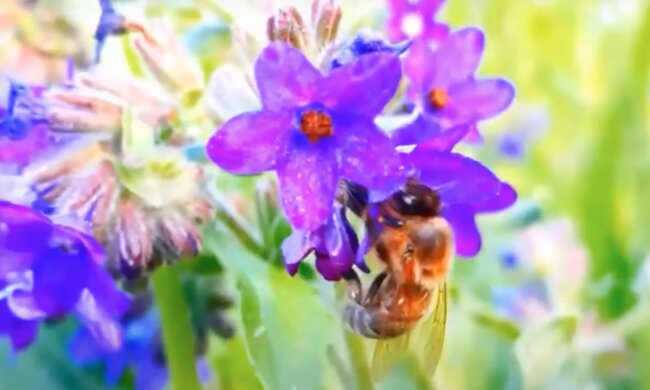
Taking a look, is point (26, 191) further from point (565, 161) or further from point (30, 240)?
point (565, 161)

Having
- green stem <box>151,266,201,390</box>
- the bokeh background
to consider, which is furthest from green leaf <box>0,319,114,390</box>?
green stem <box>151,266,201,390</box>

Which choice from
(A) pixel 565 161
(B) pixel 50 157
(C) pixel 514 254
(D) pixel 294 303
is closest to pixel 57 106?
(B) pixel 50 157

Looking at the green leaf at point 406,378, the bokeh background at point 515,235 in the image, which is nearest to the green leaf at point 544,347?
the bokeh background at point 515,235

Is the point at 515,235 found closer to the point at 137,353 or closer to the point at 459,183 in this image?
the point at 137,353

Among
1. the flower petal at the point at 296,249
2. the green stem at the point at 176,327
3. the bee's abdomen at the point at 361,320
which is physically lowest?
the green stem at the point at 176,327

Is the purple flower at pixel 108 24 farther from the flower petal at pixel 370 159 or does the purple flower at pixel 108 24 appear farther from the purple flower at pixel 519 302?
the purple flower at pixel 519 302

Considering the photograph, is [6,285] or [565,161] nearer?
[6,285]

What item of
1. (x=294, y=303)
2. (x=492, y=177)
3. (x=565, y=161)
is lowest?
(x=565, y=161)
